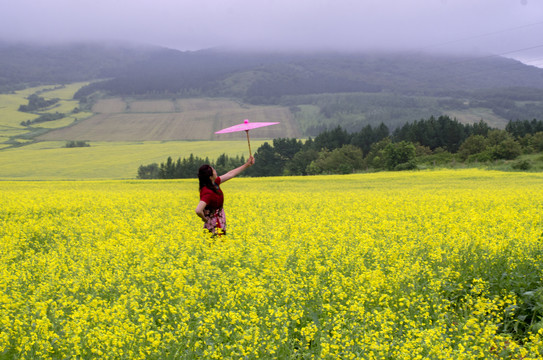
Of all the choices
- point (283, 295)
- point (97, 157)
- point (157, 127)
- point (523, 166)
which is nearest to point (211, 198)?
point (283, 295)

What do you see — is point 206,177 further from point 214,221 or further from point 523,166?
point 523,166

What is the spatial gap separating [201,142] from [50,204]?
121 meters

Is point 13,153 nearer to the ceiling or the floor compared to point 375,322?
nearer to the ceiling

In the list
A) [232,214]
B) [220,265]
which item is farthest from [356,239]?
[232,214]

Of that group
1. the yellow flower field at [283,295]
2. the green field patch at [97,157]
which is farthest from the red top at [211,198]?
the green field patch at [97,157]

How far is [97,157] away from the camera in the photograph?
98500 millimetres

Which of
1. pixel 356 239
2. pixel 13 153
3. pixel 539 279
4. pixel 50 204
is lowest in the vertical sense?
pixel 539 279

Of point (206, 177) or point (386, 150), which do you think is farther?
point (386, 150)

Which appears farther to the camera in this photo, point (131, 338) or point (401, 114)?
point (401, 114)

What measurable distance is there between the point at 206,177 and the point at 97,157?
9770 cm

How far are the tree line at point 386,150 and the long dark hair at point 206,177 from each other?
53.6 m

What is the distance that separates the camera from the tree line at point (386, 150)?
6272 cm

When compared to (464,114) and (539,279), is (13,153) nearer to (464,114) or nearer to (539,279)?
(539,279)

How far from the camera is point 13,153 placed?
103875 mm
